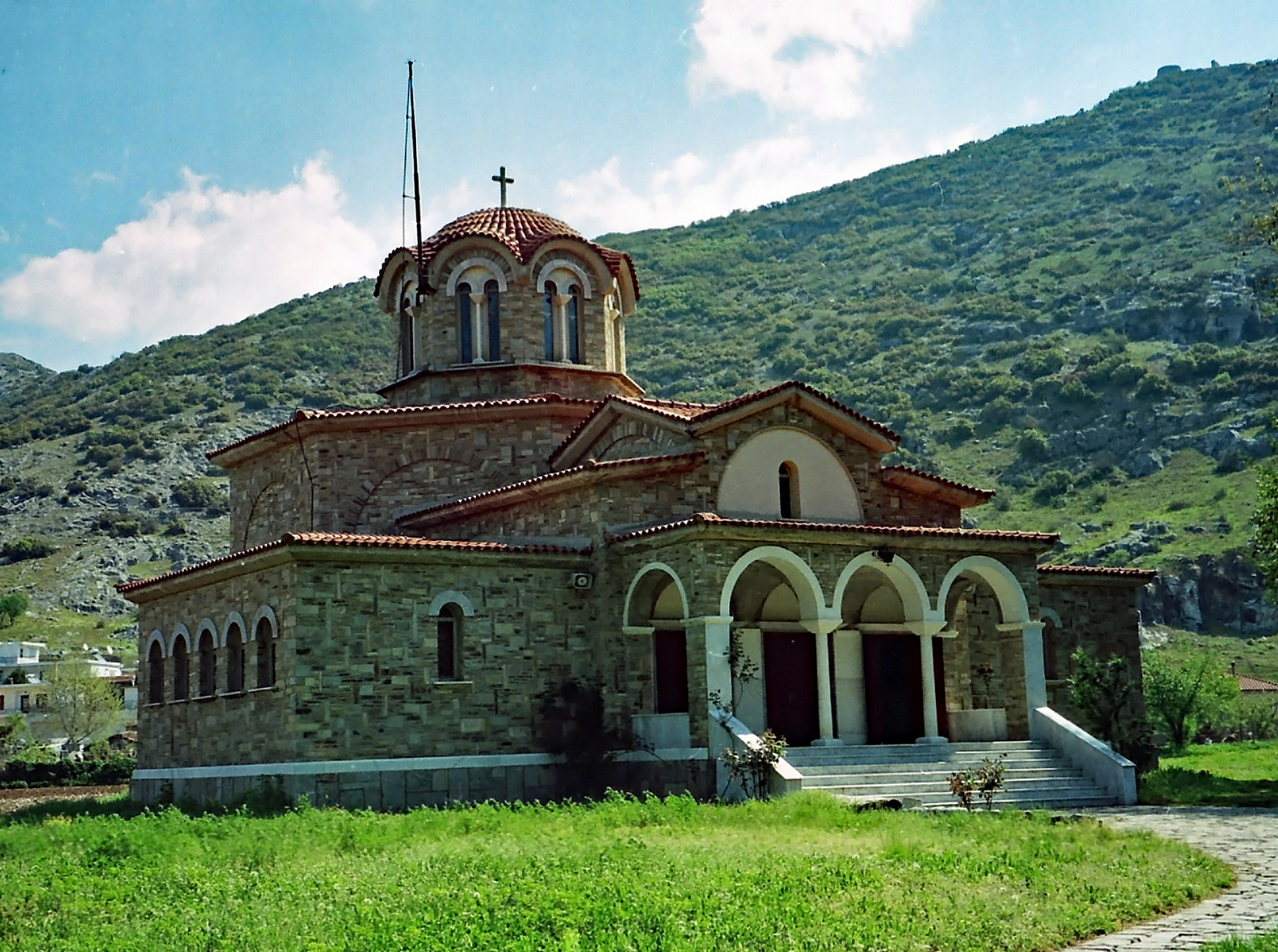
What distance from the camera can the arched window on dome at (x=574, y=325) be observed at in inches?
1115

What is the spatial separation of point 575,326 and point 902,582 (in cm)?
901

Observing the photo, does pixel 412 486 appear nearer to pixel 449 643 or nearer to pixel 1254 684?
pixel 449 643

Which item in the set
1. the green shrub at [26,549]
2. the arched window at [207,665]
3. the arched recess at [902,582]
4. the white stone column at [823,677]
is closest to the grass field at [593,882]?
the white stone column at [823,677]

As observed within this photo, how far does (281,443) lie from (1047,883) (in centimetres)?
1891

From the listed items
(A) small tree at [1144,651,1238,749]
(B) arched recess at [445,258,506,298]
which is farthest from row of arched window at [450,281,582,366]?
(A) small tree at [1144,651,1238,749]

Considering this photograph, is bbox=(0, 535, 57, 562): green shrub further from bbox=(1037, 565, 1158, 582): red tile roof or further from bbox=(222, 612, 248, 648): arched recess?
bbox=(1037, 565, 1158, 582): red tile roof

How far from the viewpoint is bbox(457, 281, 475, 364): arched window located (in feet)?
92.2

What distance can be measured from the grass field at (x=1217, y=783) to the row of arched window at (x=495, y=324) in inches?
516

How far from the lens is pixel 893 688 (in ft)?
80.2

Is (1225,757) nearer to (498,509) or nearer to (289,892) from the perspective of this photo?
(498,509)

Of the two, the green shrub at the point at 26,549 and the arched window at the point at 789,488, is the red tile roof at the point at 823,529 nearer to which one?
the arched window at the point at 789,488

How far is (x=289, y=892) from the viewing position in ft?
37.8

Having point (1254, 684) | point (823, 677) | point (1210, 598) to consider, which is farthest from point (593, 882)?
point (1210, 598)

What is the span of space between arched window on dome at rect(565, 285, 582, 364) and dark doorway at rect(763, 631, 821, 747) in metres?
7.66
